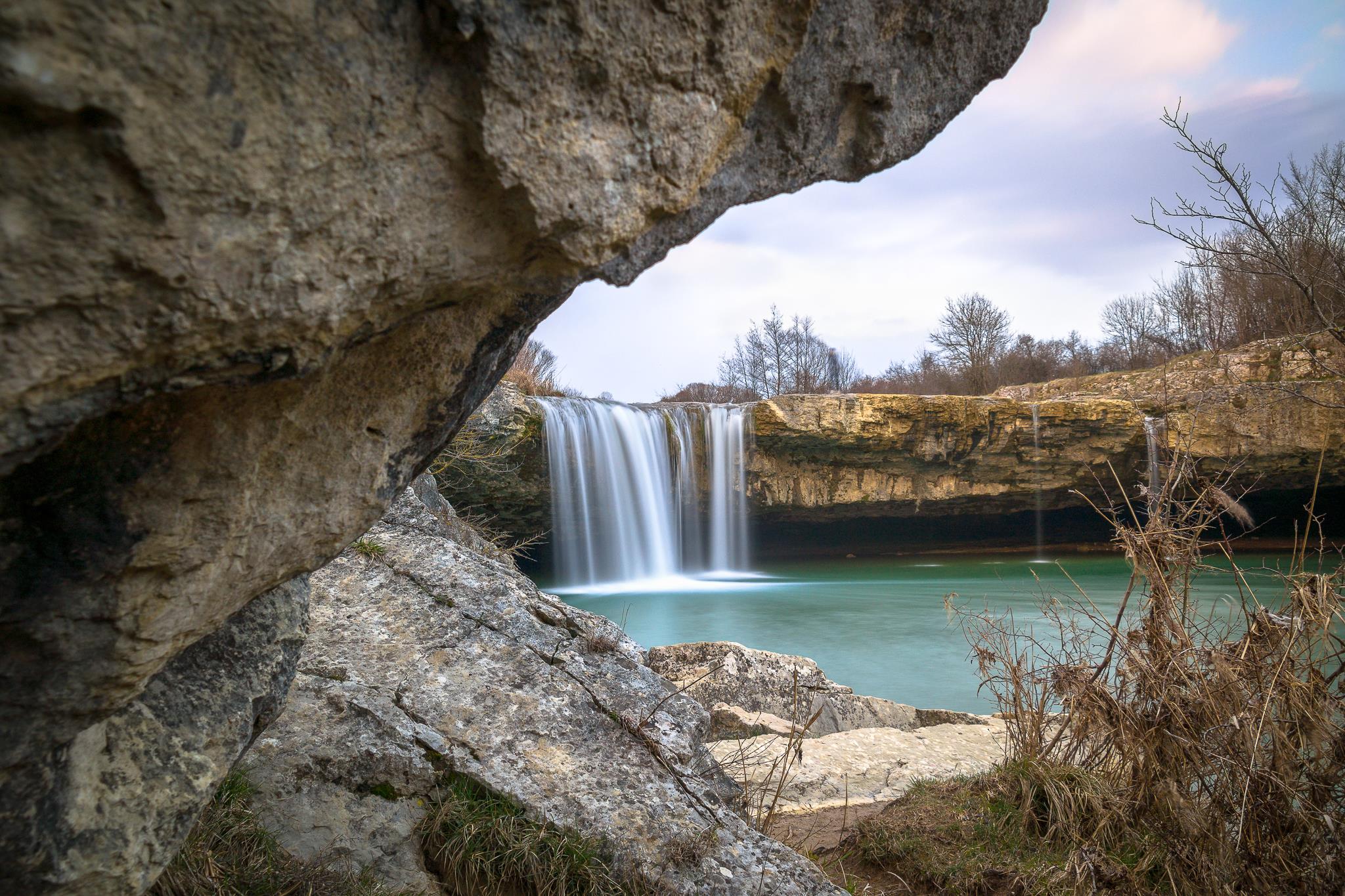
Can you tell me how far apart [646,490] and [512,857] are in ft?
51.6

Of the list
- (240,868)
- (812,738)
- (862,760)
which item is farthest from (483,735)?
(812,738)

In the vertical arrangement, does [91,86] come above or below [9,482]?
above

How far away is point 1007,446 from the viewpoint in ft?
62.7

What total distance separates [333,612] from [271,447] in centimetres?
214

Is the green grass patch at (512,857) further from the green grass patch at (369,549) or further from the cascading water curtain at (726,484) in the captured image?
the cascading water curtain at (726,484)

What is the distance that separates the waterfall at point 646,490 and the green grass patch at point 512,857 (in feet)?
45.4

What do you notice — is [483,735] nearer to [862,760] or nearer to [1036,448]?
[862,760]

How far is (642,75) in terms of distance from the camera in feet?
4.20

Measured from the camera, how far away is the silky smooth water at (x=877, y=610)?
10.2m

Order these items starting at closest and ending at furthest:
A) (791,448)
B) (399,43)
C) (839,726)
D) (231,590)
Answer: (399,43), (231,590), (839,726), (791,448)

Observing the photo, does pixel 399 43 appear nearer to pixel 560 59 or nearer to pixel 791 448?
pixel 560 59

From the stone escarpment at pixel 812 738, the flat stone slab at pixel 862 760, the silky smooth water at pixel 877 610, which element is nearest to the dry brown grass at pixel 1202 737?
the flat stone slab at pixel 862 760

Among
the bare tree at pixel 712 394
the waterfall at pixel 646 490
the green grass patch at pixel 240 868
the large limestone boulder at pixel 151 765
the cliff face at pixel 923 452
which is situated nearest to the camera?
the large limestone boulder at pixel 151 765

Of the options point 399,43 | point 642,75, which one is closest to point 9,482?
point 399,43
